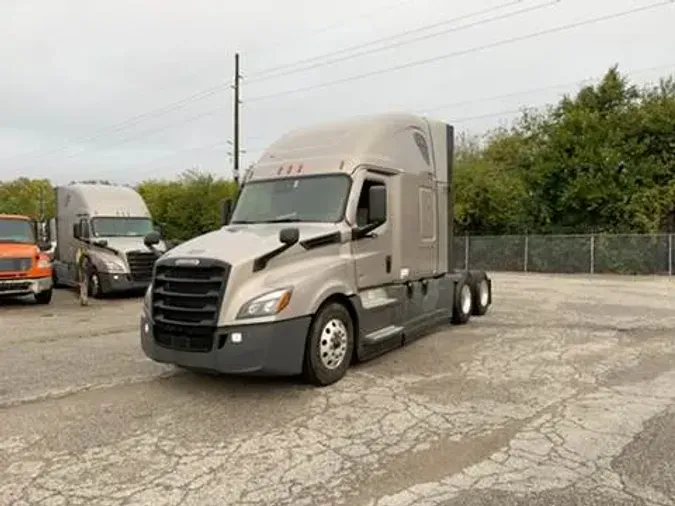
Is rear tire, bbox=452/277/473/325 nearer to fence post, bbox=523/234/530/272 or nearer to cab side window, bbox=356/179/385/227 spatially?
cab side window, bbox=356/179/385/227

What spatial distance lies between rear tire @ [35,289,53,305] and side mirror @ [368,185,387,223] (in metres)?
10.4

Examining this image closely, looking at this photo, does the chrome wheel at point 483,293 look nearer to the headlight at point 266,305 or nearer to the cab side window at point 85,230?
the headlight at point 266,305

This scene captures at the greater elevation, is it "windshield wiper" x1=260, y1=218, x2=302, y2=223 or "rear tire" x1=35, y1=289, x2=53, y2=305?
"windshield wiper" x1=260, y1=218, x2=302, y2=223

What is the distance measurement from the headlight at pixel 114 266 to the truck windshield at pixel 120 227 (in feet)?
3.82

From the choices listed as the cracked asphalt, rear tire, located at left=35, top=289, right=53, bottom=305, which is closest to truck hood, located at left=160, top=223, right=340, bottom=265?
the cracked asphalt

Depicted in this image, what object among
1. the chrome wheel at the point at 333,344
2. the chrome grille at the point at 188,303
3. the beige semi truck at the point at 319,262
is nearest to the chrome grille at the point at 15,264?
the beige semi truck at the point at 319,262

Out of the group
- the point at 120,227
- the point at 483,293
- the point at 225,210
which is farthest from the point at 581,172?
the point at 225,210

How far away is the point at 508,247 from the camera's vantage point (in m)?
25.8

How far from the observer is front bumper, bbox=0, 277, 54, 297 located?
13.2m

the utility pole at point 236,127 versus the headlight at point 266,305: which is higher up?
the utility pole at point 236,127

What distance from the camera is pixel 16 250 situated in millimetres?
13438

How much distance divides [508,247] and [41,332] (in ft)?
66.4

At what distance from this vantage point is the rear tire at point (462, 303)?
32.4 ft

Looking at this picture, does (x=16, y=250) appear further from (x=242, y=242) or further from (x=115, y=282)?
(x=242, y=242)
